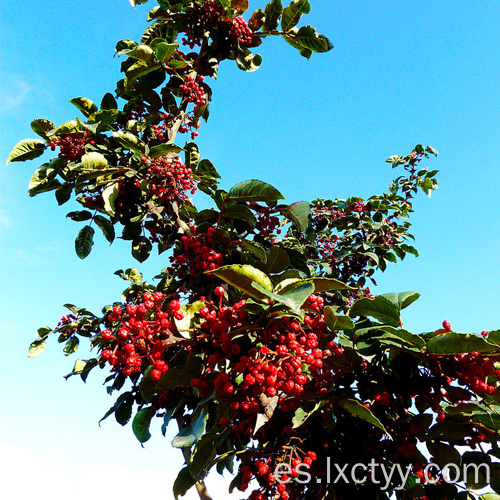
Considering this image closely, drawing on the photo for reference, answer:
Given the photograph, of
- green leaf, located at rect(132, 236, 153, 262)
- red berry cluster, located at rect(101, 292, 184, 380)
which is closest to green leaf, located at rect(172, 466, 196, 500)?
red berry cluster, located at rect(101, 292, 184, 380)

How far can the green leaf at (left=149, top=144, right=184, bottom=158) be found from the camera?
9.18 feet

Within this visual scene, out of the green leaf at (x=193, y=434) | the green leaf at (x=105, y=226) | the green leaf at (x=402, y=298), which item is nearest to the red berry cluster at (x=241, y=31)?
the green leaf at (x=105, y=226)

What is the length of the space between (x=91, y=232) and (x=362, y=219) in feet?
10.5

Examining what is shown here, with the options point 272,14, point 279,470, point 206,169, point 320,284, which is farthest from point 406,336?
point 272,14

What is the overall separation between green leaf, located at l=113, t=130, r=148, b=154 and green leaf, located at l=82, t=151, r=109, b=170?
6.8 inches

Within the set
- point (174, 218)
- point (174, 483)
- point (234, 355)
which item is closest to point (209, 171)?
point (174, 218)

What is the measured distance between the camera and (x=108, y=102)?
323 cm

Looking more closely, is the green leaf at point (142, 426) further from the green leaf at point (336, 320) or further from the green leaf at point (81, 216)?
the green leaf at point (81, 216)

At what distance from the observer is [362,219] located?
198 inches

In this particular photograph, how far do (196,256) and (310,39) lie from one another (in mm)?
2175

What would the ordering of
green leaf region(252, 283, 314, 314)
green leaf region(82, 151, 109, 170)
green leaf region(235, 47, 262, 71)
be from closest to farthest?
green leaf region(252, 283, 314, 314), green leaf region(82, 151, 109, 170), green leaf region(235, 47, 262, 71)

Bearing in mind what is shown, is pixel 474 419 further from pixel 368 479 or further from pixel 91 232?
pixel 91 232

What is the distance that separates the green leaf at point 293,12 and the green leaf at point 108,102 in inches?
60.6

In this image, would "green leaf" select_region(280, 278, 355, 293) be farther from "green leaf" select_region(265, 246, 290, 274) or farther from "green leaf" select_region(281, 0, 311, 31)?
"green leaf" select_region(281, 0, 311, 31)
